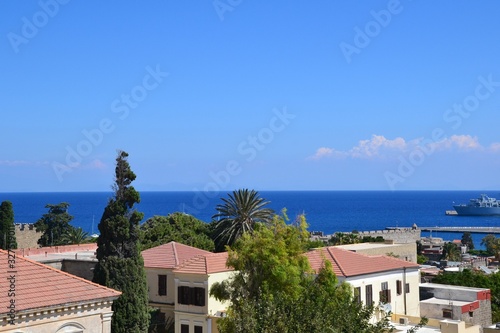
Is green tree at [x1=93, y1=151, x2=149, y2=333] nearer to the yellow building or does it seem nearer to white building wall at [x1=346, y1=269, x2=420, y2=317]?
the yellow building

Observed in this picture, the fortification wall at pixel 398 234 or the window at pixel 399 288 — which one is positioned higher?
the window at pixel 399 288

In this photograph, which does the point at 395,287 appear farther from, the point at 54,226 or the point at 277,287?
the point at 54,226

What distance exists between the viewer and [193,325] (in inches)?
1363

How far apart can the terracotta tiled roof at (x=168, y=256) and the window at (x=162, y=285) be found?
2.25 ft

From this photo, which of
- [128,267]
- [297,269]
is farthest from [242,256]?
[128,267]

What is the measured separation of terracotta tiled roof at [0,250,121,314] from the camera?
65.9 feet

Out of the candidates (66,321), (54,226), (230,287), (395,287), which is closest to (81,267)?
(230,287)

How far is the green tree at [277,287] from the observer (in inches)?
837

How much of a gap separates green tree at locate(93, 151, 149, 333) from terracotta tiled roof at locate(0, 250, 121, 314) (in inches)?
372

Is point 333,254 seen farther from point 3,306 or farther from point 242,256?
point 3,306

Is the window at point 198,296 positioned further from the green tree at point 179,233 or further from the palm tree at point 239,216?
the green tree at point 179,233

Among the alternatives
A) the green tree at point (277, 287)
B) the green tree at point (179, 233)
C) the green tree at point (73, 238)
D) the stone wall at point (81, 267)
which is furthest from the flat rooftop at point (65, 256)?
the green tree at point (73, 238)

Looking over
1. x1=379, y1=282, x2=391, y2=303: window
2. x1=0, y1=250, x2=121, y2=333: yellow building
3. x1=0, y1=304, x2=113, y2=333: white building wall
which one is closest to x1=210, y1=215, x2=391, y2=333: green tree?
x1=0, y1=304, x2=113, y2=333: white building wall

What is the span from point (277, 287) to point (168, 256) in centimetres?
1405
